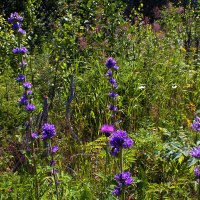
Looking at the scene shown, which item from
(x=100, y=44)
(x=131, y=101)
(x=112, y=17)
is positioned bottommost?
(x=131, y=101)

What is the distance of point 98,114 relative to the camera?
4062 millimetres

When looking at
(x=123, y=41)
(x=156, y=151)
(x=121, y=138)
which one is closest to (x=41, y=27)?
(x=123, y=41)

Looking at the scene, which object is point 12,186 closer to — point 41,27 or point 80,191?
point 80,191

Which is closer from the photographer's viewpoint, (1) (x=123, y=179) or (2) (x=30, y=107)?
(1) (x=123, y=179)

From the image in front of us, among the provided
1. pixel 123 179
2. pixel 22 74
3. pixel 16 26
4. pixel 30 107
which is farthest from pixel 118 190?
pixel 16 26

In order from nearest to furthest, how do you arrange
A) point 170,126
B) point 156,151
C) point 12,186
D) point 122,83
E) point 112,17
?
point 12,186 → point 156,151 → point 170,126 → point 122,83 → point 112,17

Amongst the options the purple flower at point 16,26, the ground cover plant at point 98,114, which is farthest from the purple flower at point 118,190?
the purple flower at point 16,26

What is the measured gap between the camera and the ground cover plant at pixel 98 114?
2385 mm

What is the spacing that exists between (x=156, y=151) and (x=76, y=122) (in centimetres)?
149

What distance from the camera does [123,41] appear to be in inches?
215

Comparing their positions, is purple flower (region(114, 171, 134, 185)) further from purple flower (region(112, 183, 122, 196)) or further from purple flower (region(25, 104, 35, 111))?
purple flower (region(25, 104, 35, 111))

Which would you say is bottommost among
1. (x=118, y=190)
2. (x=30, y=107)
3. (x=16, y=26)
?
(x=118, y=190)

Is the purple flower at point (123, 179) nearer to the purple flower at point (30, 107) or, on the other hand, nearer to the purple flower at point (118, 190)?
the purple flower at point (118, 190)

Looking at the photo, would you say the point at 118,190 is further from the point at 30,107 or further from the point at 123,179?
the point at 30,107
